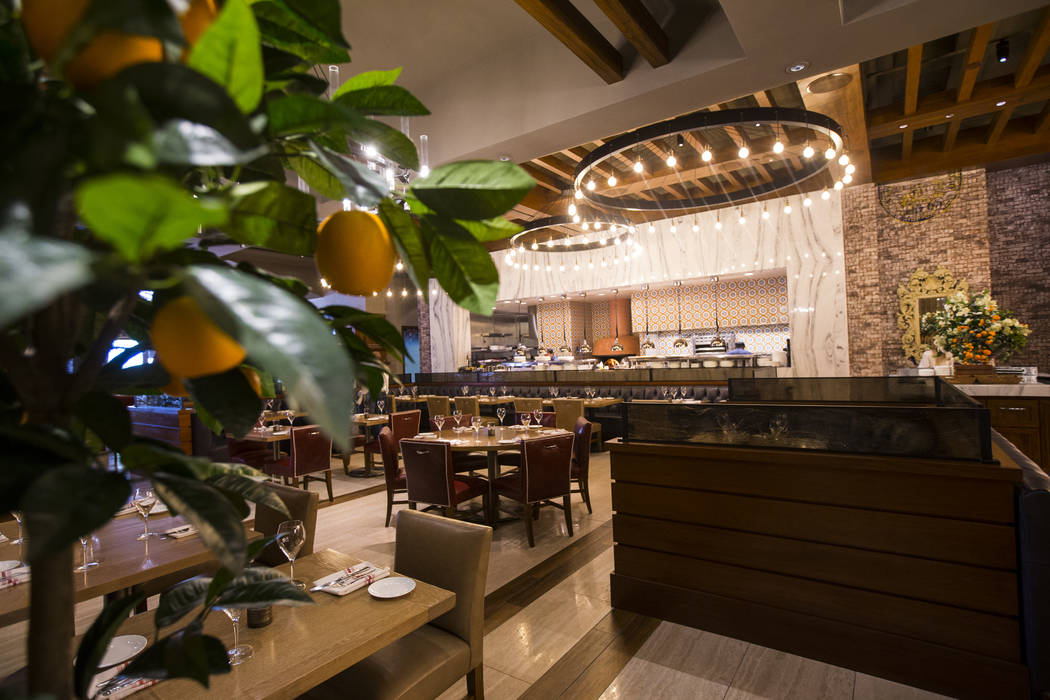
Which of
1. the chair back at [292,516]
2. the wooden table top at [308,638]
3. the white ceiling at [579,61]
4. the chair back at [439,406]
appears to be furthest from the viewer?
the chair back at [439,406]

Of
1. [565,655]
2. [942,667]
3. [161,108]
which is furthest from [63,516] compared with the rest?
[942,667]

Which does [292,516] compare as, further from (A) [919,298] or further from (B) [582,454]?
(A) [919,298]

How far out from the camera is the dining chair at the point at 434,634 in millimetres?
1654

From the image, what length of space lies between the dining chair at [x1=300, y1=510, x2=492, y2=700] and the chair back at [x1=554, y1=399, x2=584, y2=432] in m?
4.85

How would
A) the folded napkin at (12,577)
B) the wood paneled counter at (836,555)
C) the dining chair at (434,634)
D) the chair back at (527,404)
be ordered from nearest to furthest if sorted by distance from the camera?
the dining chair at (434,634) < the folded napkin at (12,577) < the wood paneled counter at (836,555) < the chair back at (527,404)

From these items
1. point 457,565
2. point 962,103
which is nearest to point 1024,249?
point 962,103

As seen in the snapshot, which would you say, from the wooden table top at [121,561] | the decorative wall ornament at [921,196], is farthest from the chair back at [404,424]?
the decorative wall ornament at [921,196]

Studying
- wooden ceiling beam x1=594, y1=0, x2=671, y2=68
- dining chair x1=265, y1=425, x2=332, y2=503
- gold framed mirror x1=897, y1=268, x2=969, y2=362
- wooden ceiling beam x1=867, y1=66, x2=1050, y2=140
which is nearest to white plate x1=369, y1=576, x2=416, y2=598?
wooden ceiling beam x1=594, y1=0, x2=671, y2=68

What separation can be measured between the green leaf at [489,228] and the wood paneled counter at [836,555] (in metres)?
2.62

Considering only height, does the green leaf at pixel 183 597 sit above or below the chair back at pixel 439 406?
above

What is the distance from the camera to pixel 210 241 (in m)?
0.42

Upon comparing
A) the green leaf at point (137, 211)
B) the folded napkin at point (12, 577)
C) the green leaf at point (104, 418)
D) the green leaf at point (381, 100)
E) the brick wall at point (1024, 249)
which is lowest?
the folded napkin at point (12, 577)

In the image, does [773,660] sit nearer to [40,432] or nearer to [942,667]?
[942,667]

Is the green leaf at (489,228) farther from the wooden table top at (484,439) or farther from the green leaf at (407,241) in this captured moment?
the wooden table top at (484,439)
